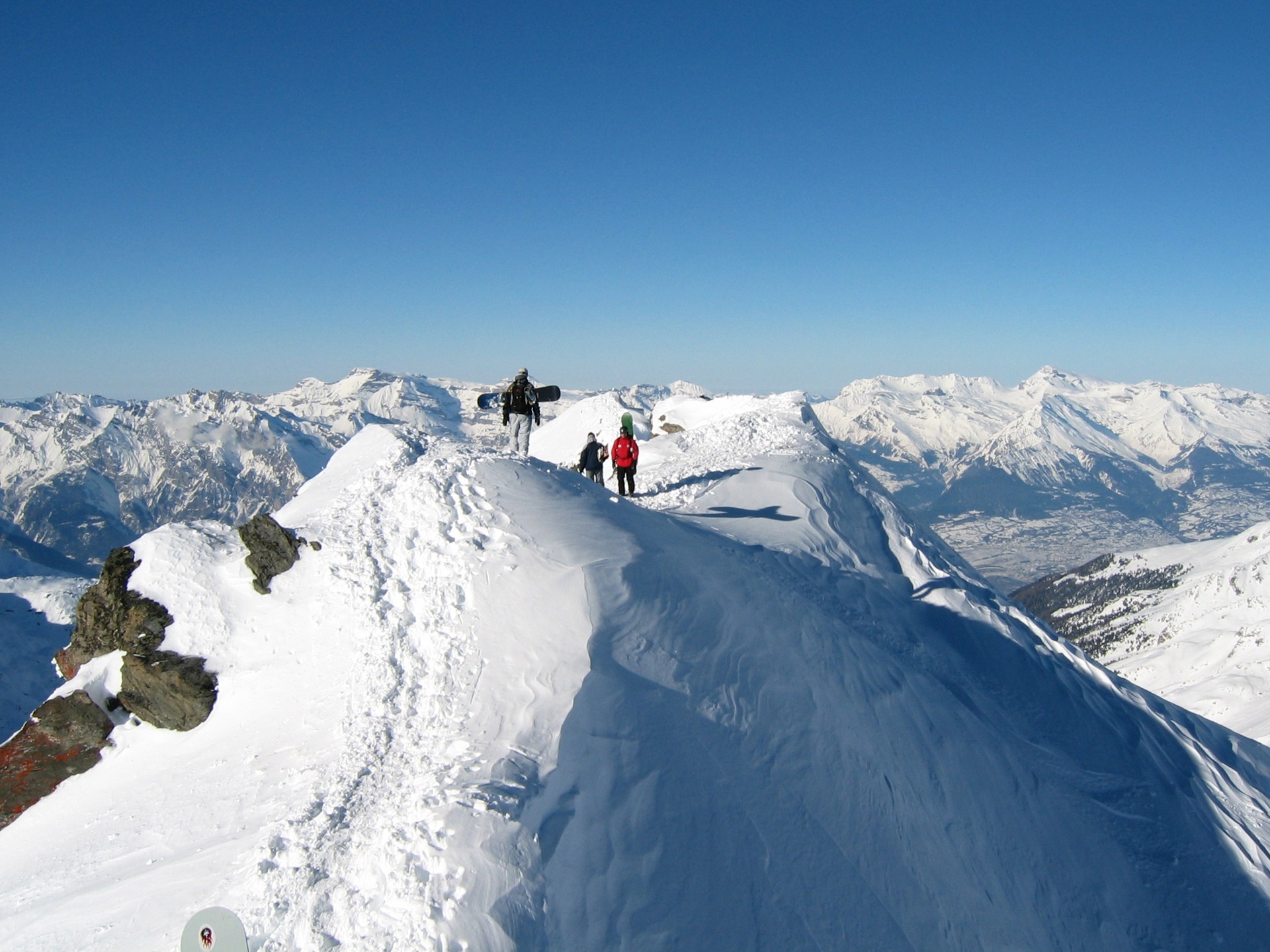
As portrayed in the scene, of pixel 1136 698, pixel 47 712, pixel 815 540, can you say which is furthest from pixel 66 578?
pixel 1136 698

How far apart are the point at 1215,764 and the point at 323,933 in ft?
86.4

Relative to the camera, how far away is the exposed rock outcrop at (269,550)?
1591cm

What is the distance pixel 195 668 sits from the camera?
1509 centimetres

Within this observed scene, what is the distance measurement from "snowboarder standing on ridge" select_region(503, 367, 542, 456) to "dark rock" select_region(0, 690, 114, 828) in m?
12.8

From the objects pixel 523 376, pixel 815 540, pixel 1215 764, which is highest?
pixel 523 376

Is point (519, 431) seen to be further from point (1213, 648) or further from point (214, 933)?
point (1213, 648)

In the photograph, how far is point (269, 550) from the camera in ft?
53.0

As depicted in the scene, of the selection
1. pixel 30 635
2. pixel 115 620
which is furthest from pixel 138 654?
pixel 30 635

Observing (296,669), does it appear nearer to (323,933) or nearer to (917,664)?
(323,933)

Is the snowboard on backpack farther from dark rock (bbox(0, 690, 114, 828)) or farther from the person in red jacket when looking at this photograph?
dark rock (bbox(0, 690, 114, 828))

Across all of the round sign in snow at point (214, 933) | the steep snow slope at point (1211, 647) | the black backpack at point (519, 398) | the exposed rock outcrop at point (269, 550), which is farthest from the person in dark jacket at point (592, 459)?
the steep snow slope at point (1211, 647)

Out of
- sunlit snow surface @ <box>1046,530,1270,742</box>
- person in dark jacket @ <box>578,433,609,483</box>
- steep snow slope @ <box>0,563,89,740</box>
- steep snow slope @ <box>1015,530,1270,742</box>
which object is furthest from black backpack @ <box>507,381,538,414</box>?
steep snow slope @ <box>1015,530,1270,742</box>

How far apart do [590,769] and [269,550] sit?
33.3 feet

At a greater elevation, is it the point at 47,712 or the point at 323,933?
the point at 323,933
